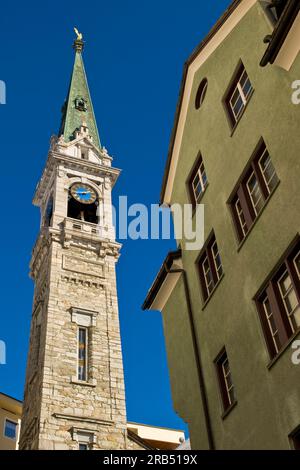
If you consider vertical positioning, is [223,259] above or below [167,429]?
below

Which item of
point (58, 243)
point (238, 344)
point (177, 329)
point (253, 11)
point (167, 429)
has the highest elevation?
point (58, 243)

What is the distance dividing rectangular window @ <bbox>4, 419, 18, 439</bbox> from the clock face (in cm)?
1585

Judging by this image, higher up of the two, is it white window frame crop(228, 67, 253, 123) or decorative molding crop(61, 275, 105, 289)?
decorative molding crop(61, 275, 105, 289)

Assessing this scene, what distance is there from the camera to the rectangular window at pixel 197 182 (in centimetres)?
1734

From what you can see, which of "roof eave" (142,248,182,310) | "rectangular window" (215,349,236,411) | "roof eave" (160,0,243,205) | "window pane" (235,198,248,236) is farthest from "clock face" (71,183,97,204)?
"rectangular window" (215,349,236,411)

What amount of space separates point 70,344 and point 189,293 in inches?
722

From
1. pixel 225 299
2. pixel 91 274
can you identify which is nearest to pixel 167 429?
pixel 91 274

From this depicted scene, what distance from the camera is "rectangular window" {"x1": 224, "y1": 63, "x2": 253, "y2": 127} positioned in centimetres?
1526

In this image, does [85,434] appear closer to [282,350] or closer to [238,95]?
[238,95]

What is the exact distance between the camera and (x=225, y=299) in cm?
1477

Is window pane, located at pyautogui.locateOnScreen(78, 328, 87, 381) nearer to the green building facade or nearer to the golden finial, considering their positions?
the green building facade

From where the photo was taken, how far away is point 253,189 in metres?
14.3

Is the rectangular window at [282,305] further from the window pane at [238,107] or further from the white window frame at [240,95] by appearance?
the window pane at [238,107]
